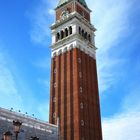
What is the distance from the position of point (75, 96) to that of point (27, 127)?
1279 cm

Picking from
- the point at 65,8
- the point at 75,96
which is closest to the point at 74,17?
the point at 65,8

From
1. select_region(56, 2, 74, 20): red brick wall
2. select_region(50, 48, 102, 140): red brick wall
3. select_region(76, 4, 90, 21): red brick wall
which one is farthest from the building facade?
select_region(76, 4, 90, 21): red brick wall

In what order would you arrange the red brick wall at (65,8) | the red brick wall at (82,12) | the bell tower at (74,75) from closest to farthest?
the bell tower at (74,75), the red brick wall at (65,8), the red brick wall at (82,12)

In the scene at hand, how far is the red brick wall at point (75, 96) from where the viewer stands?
2276 inches

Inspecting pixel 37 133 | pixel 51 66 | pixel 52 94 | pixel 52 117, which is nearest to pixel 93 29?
pixel 51 66

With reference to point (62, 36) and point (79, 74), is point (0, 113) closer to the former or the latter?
point (79, 74)

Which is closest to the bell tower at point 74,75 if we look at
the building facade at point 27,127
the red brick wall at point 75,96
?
the red brick wall at point 75,96

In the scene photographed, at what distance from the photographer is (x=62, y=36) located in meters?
70.9

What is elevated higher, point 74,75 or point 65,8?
point 65,8

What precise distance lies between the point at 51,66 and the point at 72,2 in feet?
55.2

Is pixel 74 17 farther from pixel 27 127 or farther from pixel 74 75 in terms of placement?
pixel 27 127

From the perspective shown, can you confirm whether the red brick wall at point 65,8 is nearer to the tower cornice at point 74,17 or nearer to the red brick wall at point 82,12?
the red brick wall at point 82,12

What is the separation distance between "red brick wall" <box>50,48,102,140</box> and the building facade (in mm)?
3611

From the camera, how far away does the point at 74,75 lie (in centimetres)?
6266
